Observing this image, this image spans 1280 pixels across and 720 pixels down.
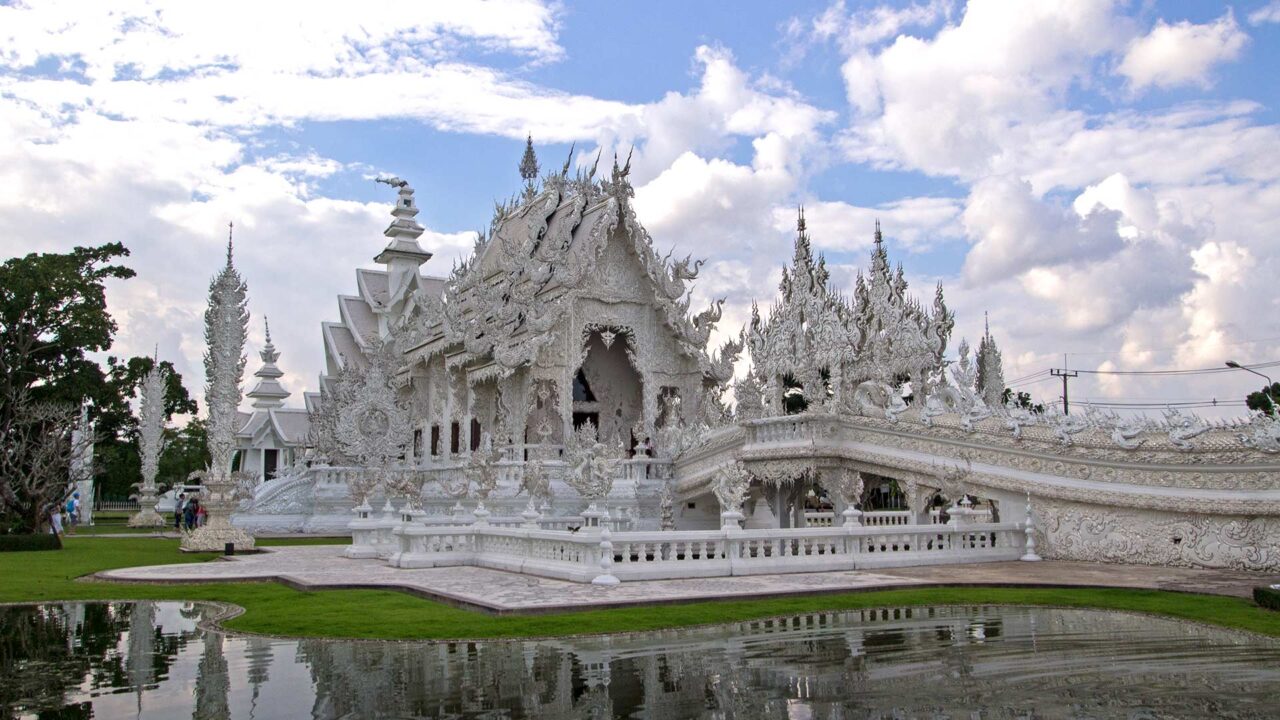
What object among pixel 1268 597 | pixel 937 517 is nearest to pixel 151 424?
pixel 937 517

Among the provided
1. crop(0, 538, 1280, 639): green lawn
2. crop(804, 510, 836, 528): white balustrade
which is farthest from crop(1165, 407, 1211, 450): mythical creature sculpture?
crop(804, 510, 836, 528): white balustrade

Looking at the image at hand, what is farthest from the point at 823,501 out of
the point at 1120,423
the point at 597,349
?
the point at 1120,423

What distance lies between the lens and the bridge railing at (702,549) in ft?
39.0

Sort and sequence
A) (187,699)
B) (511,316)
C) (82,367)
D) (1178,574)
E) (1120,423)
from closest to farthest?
(187,699) → (1178,574) → (1120,423) → (511,316) → (82,367)

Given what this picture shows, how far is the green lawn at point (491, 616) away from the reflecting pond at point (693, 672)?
43 cm

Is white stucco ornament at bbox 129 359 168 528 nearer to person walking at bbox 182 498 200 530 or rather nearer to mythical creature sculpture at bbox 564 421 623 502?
person walking at bbox 182 498 200 530

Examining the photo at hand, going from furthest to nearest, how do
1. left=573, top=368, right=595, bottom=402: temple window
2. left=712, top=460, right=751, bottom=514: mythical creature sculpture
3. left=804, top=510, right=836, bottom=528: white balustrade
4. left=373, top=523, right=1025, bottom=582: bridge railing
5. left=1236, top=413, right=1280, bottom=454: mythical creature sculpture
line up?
1. left=573, top=368, right=595, bottom=402: temple window
2. left=804, top=510, right=836, bottom=528: white balustrade
3. left=712, top=460, right=751, bottom=514: mythical creature sculpture
4. left=1236, top=413, right=1280, bottom=454: mythical creature sculpture
5. left=373, top=523, right=1025, bottom=582: bridge railing

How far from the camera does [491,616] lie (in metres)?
9.23

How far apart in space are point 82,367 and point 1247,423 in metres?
29.9

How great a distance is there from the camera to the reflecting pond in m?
5.64

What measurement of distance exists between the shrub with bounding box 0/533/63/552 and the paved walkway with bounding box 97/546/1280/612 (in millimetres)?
5404

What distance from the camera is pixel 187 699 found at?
599cm

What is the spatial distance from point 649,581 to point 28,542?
1295 cm

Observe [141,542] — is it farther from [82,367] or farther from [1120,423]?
[1120,423]
